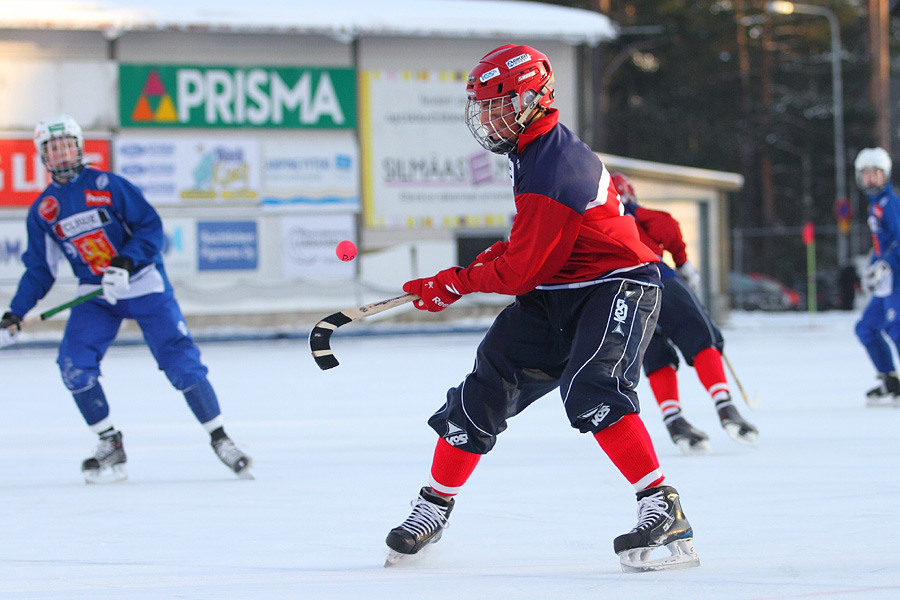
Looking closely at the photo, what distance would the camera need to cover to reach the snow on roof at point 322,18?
16.6m

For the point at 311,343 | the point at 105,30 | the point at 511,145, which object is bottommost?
the point at 311,343

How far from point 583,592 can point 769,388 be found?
5837 millimetres

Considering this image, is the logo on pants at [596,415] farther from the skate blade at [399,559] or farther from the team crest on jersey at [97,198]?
the team crest on jersey at [97,198]

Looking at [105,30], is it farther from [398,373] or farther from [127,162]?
[398,373]

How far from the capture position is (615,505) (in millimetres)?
4223

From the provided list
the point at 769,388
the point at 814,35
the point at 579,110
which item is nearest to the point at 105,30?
the point at 579,110

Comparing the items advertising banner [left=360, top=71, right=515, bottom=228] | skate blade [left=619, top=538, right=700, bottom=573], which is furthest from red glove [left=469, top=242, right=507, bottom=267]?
advertising banner [left=360, top=71, right=515, bottom=228]

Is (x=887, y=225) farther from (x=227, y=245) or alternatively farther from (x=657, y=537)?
(x=227, y=245)

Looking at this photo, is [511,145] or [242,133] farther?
[242,133]

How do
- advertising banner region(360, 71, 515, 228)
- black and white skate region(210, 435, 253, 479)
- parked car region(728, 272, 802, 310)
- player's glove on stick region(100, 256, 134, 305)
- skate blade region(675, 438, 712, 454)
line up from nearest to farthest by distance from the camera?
player's glove on stick region(100, 256, 134, 305)
black and white skate region(210, 435, 253, 479)
skate blade region(675, 438, 712, 454)
advertising banner region(360, 71, 515, 228)
parked car region(728, 272, 802, 310)

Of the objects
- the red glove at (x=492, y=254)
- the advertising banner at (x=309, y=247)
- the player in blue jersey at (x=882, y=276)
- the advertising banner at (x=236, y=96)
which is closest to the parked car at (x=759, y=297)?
the advertising banner at (x=309, y=247)

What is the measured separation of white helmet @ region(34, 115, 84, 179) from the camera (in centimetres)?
510

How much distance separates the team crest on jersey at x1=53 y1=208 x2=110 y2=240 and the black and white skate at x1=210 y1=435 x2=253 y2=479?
115 centimetres

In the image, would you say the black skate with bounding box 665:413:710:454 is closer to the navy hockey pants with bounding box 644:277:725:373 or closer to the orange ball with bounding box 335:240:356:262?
the navy hockey pants with bounding box 644:277:725:373
